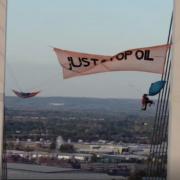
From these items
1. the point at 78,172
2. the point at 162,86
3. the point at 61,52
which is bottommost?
the point at 78,172

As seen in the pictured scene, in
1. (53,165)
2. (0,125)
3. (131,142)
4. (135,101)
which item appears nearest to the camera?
(0,125)

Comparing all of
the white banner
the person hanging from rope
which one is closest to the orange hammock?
the white banner

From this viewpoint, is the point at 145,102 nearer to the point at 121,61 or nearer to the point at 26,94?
the point at 121,61

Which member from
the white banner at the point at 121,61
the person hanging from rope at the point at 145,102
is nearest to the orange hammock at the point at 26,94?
the white banner at the point at 121,61

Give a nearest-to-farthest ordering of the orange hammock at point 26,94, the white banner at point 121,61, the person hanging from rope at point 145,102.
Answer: the white banner at point 121,61
the person hanging from rope at point 145,102
the orange hammock at point 26,94

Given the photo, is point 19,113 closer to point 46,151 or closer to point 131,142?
point 46,151

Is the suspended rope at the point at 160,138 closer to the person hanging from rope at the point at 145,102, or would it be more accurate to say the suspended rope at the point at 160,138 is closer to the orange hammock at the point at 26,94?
the person hanging from rope at the point at 145,102

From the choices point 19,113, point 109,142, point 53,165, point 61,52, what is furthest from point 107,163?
point 61,52

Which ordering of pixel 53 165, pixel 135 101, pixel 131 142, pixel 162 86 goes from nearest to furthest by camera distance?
pixel 162 86
pixel 135 101
pixel 131 142
pixel 53 165
